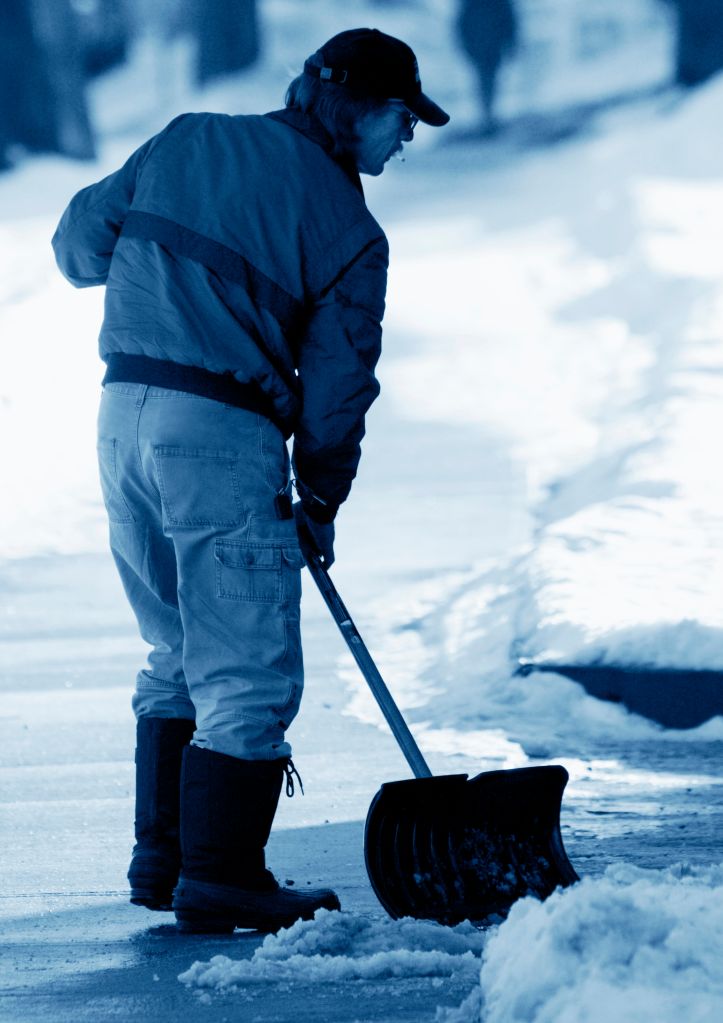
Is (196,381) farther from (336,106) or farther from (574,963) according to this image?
(574,963)

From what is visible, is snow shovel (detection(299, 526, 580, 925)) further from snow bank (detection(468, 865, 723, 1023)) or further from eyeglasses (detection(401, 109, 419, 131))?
eyeglasses (detection(401, 109, 419, 131))

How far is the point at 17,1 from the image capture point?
10141mm

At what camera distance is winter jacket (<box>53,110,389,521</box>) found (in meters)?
2.00

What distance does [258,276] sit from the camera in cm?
200

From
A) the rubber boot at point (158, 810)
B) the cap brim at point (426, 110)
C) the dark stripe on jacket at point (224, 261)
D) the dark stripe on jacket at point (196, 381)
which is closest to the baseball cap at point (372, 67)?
the cap brim at point (426, 110)

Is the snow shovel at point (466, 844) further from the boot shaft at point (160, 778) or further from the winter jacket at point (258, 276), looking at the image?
the winter jacket at point (258, 276)

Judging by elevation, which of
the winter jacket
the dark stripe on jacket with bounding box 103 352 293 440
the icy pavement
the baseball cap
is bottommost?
the icy pavement

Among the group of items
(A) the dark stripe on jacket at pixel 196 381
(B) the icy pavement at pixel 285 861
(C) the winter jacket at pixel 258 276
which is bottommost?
(B) the icy pavement at pixel 285 861

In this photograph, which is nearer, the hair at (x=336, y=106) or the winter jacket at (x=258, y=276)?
the winter jacket at (x=258, y=276)

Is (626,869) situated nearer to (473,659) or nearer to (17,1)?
(473,659)

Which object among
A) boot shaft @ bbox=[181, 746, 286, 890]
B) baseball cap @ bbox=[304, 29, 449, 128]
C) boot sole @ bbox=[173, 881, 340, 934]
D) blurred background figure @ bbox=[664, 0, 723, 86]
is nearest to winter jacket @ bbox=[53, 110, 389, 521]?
baseball cap @ bbox=[304, 29, 449, 128]

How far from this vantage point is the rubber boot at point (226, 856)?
1.93 metres

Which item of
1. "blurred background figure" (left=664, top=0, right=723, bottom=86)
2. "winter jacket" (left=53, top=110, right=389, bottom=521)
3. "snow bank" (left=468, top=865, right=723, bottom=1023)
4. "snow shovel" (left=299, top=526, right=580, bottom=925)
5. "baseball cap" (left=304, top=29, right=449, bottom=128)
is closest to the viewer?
"snow bank" (left=468, top=865, right=723, bottom=1023)

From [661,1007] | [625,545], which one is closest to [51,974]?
[661,1007]
